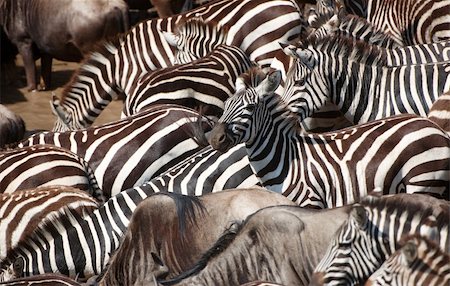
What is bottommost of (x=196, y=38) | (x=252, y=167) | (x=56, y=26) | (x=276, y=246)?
(x=56, y=26)

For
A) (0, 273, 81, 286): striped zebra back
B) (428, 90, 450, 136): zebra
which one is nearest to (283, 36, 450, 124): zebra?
(428, 90, 450, 136): zebra

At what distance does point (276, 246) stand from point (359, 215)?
0.64 metres

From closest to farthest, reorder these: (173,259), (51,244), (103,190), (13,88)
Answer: (173,259) → (51,244) → (103,190) → (13,88)

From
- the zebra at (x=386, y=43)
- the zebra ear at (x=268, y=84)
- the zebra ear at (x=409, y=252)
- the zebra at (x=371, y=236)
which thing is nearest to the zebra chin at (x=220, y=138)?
the zebra ear at (x=268, y=84)

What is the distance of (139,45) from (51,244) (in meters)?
3.90

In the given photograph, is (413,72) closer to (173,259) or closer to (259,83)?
(259,83)

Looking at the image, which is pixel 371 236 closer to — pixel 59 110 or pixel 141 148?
pixel 141 148

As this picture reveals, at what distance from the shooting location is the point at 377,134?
6871mm

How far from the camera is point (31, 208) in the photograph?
22.5 ft

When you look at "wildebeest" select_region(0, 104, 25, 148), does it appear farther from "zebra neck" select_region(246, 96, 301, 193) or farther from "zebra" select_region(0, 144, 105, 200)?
"zebra neck" select_region(246, 96, 301, 193)

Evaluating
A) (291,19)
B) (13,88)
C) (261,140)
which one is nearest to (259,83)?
(261,140)

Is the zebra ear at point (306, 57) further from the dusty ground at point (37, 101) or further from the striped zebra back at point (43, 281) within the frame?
the dusty ground at point (37, 101)

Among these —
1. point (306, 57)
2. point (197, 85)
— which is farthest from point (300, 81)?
point (197, 85)

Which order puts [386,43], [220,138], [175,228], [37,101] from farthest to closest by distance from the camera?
[37,101] → [386,43] → [220,138] → [175,228]
